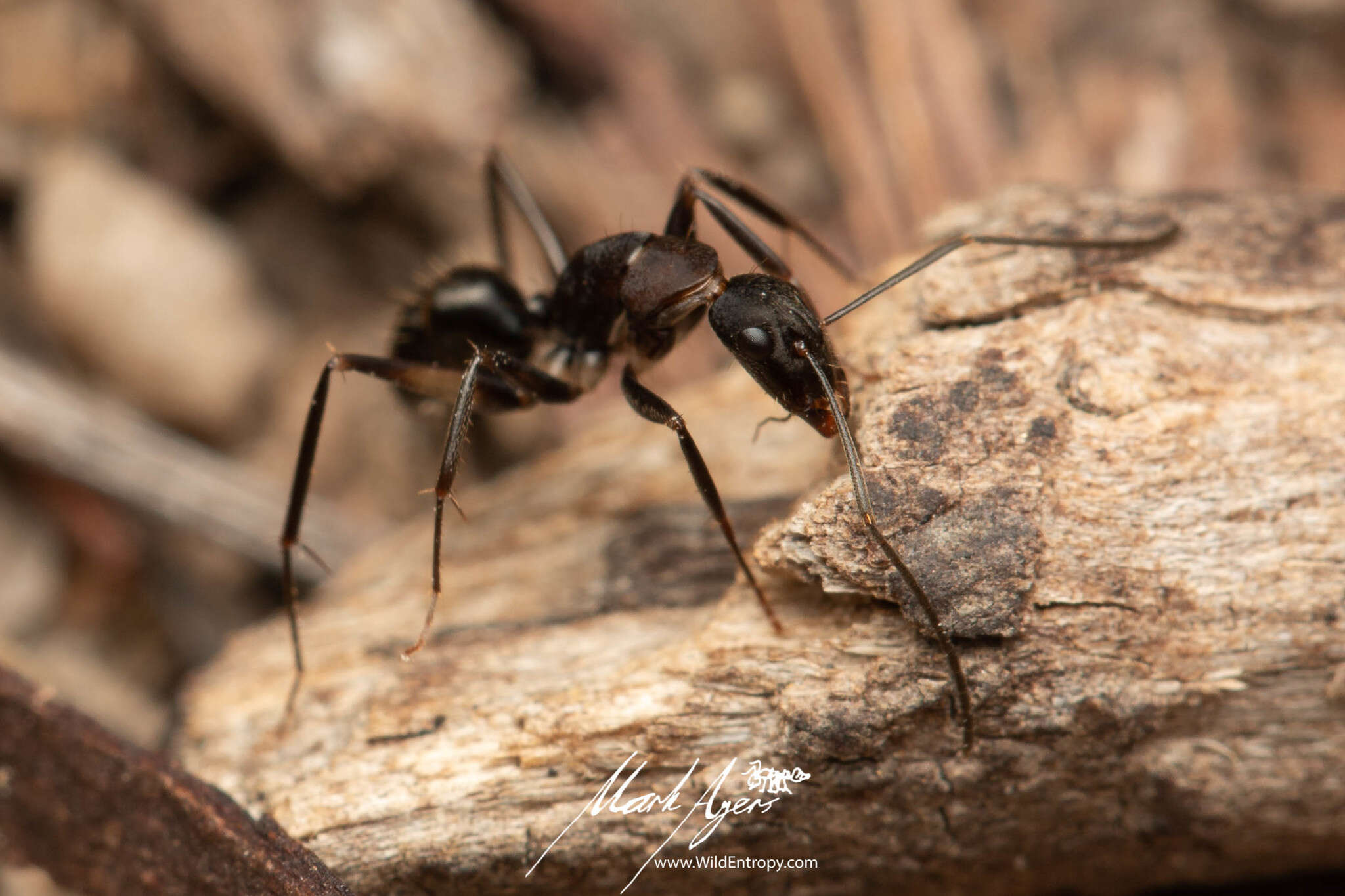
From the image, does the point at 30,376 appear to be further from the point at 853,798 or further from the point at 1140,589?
the point at 1140,589

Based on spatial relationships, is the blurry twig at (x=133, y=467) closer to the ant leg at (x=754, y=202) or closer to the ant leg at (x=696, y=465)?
the ant leg at (x=696, y=465)

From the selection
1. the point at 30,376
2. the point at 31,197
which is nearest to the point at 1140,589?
the point at 30,376

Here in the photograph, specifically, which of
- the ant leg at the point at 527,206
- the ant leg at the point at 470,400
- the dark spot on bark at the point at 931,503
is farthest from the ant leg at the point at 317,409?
the dark spot on bark at the point at 931,503

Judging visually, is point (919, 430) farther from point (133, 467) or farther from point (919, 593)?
point (133, 467)

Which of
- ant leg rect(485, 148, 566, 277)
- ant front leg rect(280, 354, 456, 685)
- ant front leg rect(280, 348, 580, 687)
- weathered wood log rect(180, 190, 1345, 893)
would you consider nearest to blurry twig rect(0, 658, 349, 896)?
weathered wood log rect(180, 190, 1345, 893)

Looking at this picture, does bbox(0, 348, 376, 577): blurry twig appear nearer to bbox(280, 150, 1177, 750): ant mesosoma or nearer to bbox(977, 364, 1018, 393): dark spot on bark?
bbox(280, 150, 1177, 750): ant mesosoma

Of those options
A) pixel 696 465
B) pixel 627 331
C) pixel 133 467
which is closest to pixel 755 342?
pixel 696 465
